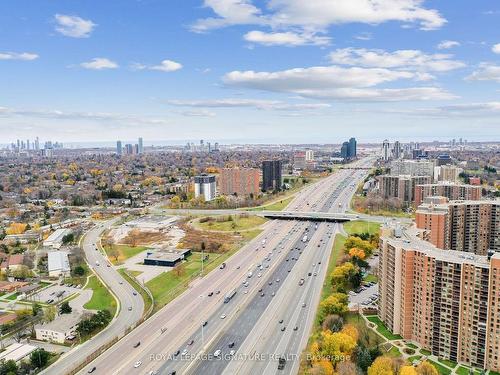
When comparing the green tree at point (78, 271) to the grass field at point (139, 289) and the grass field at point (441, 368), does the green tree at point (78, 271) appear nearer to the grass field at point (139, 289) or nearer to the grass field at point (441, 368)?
the grass field at point (139, 289)

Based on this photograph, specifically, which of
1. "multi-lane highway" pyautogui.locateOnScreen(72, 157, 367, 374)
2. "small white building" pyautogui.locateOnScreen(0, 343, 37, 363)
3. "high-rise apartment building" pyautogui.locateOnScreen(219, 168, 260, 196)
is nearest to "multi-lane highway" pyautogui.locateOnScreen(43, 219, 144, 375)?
"multi-lane highway" pyautogui.locateOnScreen(72, 157, 367, 374)

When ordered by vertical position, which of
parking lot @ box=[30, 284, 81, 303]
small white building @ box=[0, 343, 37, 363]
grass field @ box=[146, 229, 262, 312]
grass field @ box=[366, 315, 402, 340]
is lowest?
small white building @ box=[0, 343, 37, 363]

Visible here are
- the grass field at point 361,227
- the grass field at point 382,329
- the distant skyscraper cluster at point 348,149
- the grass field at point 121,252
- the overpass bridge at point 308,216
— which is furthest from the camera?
the distant skyscraper cluster at point 348,149

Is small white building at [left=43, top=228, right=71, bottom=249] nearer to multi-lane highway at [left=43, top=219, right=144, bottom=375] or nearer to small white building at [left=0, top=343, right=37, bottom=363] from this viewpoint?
multi-lane highway at [left=43, top=219, right=144, bottom=375]

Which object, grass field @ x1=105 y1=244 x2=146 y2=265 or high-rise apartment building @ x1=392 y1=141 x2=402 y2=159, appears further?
high-rise apartment building @ x1=392 y1=141 x2=402 y2=159

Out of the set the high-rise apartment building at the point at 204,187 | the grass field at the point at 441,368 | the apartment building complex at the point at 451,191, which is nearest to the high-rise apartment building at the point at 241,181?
the high-rise apartment building at the point at 204,187

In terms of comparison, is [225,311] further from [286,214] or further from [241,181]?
[241,181]

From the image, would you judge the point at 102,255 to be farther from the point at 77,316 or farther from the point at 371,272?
the point at 371,272
